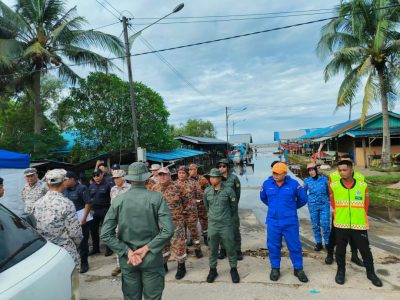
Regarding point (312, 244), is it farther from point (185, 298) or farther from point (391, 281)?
point (185, 298)

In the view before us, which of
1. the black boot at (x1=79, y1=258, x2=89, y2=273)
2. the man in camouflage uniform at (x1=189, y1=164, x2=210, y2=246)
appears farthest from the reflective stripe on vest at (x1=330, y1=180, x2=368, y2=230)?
the black boot at (x1=79, y1=258, x2=89, y2=273)

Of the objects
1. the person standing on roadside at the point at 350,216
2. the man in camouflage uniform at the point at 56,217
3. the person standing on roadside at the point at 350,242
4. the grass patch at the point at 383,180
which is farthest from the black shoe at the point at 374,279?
the grass patch at the point at 383,180

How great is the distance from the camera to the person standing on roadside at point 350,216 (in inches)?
162

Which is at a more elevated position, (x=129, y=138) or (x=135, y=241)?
(x=129, y=138)

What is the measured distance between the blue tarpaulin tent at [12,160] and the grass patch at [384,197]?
10.8m

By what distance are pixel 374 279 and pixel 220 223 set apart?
216 centimetres

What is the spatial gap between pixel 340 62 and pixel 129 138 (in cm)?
1294

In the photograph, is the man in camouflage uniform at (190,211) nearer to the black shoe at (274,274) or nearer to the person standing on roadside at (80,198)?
the black shoe at (274,274)

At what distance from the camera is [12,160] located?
7.21 metres

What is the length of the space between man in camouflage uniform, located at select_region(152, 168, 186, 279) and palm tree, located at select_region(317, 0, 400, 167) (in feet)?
46.4

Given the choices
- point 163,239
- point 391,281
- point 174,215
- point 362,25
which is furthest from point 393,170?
point 163,239

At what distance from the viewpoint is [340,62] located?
58.8 feet

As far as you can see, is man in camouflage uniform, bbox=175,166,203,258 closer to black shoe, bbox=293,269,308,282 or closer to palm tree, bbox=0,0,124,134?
black shoe, bbox=293,269,308,282

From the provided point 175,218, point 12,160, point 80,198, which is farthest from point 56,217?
point 12,160
